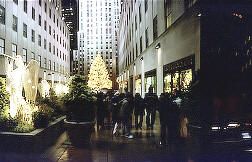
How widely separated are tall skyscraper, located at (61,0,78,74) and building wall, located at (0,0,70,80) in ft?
3.57

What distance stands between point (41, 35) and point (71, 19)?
2000 cm

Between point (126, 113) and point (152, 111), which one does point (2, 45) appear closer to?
point (126, 113)

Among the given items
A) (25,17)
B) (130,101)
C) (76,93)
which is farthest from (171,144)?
(25,17)

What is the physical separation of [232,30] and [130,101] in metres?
4.72

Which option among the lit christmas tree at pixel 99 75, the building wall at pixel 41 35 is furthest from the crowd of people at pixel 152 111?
the lit christmas tree at pixel 99 75

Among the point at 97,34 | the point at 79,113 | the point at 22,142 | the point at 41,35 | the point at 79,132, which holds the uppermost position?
the point at 97,34

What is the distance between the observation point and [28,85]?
12.6m

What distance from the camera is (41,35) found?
3456 centimetres

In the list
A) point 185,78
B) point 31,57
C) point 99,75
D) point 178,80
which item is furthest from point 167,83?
point 99,75

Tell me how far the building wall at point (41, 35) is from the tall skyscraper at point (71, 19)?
1088 mm

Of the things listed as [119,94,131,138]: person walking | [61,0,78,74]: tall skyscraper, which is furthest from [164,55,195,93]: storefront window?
[61,0,78,74]: tall skyscraper

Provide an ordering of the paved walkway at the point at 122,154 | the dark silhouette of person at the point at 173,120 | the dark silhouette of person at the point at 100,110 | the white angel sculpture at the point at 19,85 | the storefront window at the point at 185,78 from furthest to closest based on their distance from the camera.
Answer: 1. the dark silhouette of person at the point at 100,110
2. the storefront window at the point at 185,78
3. the white angel sculpture at the point at 19,85
4. the dark silhouette of person at the point at 173,120
5. the paved walkway at the point at 122,154

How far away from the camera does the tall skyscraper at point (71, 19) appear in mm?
49466

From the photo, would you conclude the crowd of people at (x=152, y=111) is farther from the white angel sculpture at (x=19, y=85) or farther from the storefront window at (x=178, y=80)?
the white angel sculpture at (x=19, y=85)
